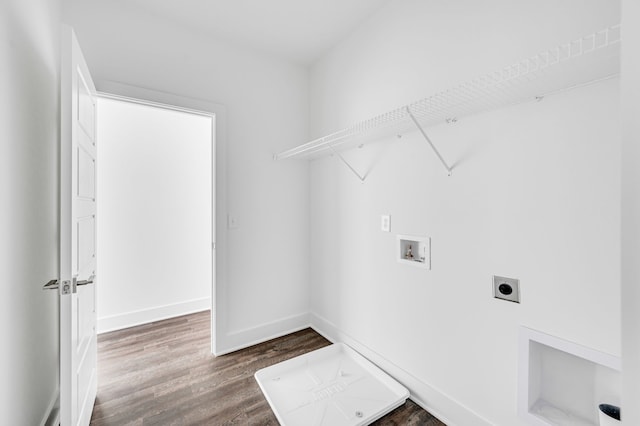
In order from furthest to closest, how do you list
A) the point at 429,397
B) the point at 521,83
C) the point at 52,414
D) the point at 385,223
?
the point at 385,223 → the point at 429,397 → the point at 52,414 → the point at 521,83

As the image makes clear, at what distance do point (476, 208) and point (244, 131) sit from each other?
1.92 meters

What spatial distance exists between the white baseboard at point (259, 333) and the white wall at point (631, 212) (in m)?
2.37

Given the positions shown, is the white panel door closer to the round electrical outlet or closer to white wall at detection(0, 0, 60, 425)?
white wall at detection(0, 0, 60, 425)

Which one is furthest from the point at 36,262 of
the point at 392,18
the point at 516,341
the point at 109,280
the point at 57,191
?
the point at 392,18

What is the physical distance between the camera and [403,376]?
183 centimetres

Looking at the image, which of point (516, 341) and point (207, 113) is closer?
point (516, 341)

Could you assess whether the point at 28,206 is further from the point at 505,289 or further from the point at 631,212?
the point at 505,289

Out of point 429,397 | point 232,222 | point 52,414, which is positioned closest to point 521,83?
point 429,397

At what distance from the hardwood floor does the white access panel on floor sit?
7cm

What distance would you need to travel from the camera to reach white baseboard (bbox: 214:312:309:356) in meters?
2.32

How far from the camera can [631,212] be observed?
53cm

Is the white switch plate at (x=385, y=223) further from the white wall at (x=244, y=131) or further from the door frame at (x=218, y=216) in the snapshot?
the door frame at (x=218, y=216)

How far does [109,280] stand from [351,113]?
2.96 metres

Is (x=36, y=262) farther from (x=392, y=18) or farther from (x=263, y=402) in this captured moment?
(x=392, y=18)
